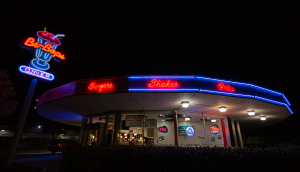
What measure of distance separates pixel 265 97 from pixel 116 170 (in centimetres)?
928

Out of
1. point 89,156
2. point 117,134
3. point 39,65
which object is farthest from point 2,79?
point 89,156

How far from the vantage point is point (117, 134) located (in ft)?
37.3

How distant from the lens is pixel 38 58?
10.7 m

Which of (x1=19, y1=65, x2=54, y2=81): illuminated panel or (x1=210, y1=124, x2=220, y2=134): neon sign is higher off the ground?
(x1=19, y1=65, x2=54, y2=81): illuminated panel

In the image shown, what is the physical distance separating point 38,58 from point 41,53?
0.54m

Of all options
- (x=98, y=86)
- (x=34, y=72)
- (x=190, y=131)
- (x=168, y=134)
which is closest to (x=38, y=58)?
(x=34, y=72)

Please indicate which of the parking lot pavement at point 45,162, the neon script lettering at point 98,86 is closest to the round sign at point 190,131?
the neon script lettering at point 98,86

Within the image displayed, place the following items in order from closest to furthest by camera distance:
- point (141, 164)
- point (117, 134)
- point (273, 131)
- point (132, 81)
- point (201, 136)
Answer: point (141, 164), point (132, 81), point (117, 134), point (201, 136), point (273, 131)

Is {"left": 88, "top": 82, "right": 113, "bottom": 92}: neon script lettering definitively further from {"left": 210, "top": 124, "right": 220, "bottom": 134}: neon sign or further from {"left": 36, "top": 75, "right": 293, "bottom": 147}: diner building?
{"left": 210, "top": 124, "right": 220, "bottom": 134}: neon sign

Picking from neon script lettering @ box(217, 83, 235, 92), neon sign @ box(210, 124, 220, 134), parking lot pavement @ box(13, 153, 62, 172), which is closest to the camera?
parking lot pavement @ box(13, 153, 62, 172)

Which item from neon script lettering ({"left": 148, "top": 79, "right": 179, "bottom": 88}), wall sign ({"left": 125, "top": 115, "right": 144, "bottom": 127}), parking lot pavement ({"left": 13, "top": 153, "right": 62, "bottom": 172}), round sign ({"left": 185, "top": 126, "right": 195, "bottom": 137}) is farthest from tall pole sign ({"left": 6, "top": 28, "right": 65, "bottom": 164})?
round sign ({"left": 185, "top": 126, "right": 195, "bottom": 137})

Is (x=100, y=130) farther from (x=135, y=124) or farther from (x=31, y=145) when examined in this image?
(x=31, y=145)

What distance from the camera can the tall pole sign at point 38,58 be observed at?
934cm

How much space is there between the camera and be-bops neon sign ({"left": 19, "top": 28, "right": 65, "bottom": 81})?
9976 mm
